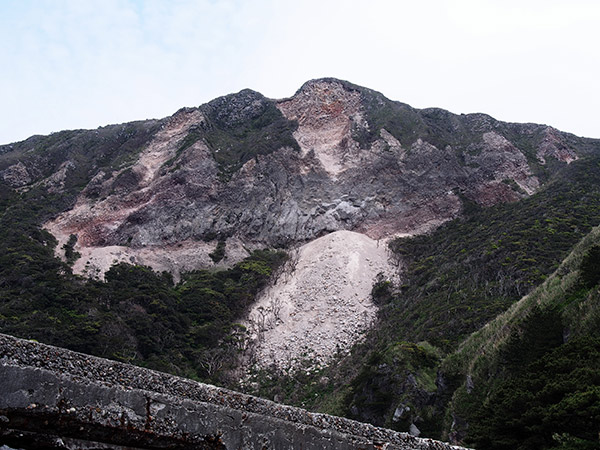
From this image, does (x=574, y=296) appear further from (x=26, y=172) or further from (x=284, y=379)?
(x=26, y=172)

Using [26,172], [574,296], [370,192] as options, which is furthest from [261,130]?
[574,296]

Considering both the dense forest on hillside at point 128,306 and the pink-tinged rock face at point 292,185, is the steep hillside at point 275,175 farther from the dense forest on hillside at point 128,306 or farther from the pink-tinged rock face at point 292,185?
the dense forest on hillside at point 128,306

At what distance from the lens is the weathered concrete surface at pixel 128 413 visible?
365 centimetres

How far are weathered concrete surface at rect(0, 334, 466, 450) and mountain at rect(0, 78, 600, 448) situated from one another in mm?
4931

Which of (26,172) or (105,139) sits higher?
(105,139)

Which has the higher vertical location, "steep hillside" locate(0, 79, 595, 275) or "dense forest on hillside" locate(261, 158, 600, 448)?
"steep hillside" locate(0, 79, 595, 275)

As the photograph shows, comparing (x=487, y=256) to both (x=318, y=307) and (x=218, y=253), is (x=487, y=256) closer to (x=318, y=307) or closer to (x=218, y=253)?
(x=318, y=307)

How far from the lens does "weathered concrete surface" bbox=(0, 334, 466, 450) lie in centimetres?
365

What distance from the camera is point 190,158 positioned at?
157 ft

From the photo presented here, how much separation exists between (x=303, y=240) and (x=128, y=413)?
38.3 m

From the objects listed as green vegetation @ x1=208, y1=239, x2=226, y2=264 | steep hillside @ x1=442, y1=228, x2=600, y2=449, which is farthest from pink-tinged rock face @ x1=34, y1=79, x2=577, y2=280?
steep hillside @ x1=442, y1=228, x2=600, y2=449

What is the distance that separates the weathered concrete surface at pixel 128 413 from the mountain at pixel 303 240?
194 inches

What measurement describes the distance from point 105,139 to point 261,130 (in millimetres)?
21167

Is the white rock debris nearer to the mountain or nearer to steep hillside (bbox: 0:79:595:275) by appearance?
the mountain
